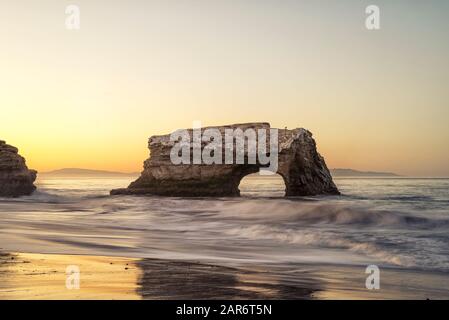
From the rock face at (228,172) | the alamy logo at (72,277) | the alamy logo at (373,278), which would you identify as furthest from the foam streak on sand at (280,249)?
the rock face at (228,172)

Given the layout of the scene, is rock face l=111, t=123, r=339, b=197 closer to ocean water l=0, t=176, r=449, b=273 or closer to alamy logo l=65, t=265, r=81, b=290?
ocean water l=0, t=176, r=449, b=273

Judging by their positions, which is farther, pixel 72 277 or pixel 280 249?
pixel 280 249

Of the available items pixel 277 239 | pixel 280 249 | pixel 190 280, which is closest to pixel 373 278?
pixel 190 280

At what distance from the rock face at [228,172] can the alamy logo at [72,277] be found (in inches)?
1423

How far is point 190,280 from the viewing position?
31.2 feet

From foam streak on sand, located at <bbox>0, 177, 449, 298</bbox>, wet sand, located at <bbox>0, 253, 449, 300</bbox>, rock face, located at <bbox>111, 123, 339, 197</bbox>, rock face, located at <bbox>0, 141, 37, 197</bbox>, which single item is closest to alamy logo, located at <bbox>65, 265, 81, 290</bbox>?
wet sand, located at <bbox>0, 253, 449, 300</bbox>

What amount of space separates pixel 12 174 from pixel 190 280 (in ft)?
164

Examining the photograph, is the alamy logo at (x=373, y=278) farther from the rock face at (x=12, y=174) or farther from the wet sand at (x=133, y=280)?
the rock face at (x=12, y=174)

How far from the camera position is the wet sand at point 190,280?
322 inches

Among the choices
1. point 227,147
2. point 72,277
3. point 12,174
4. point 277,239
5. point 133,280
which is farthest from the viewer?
point 12,174

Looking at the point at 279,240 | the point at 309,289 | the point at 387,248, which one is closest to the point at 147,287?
the point at 309,289

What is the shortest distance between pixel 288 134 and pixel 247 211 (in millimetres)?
14315

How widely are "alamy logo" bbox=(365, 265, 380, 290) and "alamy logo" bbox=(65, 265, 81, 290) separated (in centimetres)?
500

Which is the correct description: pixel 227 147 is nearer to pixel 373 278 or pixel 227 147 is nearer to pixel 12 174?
pixel 12 174
